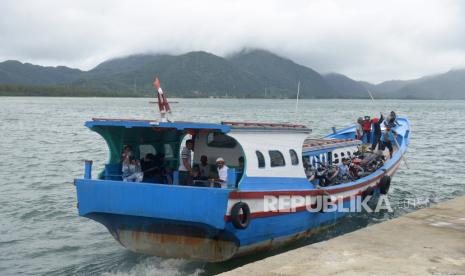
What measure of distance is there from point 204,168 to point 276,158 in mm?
2014

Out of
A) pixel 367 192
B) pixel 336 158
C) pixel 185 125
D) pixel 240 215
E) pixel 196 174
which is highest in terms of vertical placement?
pixel 185 125

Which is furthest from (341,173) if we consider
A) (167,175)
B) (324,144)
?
(167,175)

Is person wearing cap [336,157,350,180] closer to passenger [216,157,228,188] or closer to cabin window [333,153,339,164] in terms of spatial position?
cabin window [333,153,339,164]

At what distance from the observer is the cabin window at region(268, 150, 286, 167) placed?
539 inches

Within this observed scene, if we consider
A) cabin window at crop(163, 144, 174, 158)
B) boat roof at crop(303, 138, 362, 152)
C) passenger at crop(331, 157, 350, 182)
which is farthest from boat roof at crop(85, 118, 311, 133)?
boat roof at crop(303, 138, 362, 152)

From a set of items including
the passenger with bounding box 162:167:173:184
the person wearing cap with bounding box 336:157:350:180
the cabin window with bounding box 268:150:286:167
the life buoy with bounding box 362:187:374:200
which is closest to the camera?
the cabin window with bounding box 268:150:286:167

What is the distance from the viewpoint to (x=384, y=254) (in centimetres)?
1021

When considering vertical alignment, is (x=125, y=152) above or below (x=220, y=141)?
below

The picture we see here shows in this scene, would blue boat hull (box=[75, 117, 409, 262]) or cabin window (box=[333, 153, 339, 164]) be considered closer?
blue boat hull (box=[75, 117, 409, 262])

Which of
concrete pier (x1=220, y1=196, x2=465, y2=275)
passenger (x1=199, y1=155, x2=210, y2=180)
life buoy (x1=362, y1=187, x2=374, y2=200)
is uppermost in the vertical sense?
passenger (x1=199, y1=155, x2=210, y2=180)

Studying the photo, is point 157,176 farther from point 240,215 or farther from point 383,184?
point 383,184

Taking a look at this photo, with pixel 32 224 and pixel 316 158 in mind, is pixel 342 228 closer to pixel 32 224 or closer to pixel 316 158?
pixel 316 158

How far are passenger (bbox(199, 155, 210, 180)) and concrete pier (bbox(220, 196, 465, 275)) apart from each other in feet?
14.2

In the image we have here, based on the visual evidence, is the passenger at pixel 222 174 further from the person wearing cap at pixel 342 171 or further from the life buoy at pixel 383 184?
the life buoy at pixel 383 184
